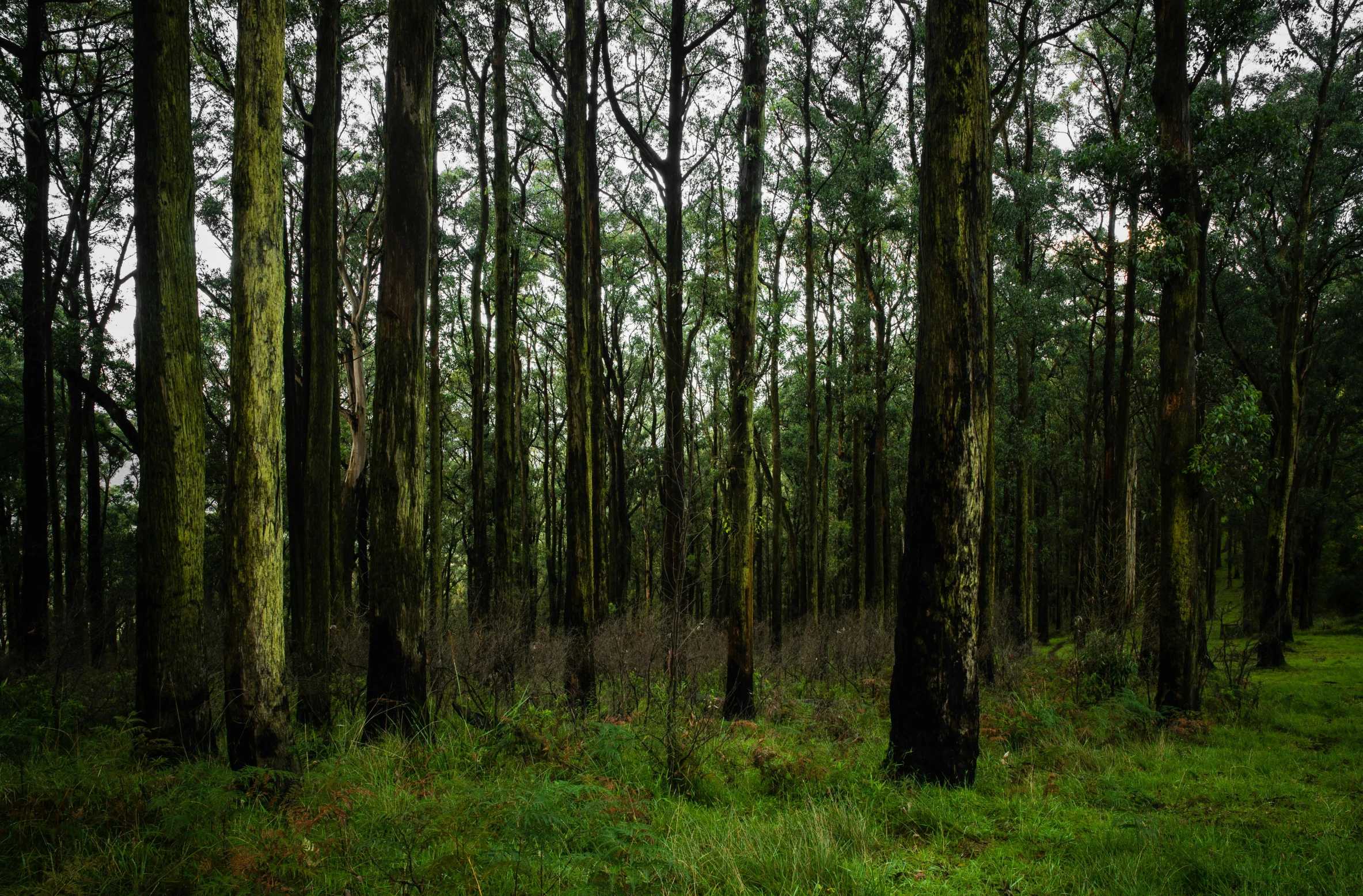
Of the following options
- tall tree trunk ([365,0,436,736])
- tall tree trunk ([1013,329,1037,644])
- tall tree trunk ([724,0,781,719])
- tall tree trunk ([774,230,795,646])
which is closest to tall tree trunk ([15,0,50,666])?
tall tree trunk ([365,0,436,736])

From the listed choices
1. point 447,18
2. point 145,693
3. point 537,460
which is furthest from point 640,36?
point 537,460

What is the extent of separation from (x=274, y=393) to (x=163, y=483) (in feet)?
4.74

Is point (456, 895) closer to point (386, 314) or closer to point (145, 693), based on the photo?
point (145, 693)

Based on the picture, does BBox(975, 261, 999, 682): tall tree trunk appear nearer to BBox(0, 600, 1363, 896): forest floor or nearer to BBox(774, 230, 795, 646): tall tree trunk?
BBox(0, 600, 1363, 896): forest floor

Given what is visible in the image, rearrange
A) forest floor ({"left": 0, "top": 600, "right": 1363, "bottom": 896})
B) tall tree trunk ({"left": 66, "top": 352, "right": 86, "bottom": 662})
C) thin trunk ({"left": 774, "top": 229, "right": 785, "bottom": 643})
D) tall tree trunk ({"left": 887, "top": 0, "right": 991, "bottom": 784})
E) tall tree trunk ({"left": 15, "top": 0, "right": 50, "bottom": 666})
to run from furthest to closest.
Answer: thin trunk ({"left": 774, "top": 229, "right": 785, "bottom": 643})
tall tree trunk ({"left": 66, "top": 352, "right": 86, "bottom": 662})
tall tree trunk ({"left": 15, "top": 0, "right": 50, "bottom": 666})
tall tree trunk ({"left": 887, "top": 0, "right": 991, "bottom": 784})
forest floor ({"left": 0, "top": 600, "right": 1363, "bottom": 896})

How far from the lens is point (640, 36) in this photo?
15.6 m

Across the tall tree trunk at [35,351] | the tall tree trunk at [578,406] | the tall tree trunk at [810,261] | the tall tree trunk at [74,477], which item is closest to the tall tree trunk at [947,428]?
the tall tree trunk at [578,406]

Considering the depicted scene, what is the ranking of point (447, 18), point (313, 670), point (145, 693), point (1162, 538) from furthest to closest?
point (447, 18), point (1162, 538), point (313, 670), point (145, 693)

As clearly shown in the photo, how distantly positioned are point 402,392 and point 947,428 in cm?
440

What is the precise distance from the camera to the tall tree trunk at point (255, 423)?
14.8ft

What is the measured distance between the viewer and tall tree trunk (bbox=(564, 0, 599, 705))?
28.9 ft

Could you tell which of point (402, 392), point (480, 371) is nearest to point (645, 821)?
point (402, 392)

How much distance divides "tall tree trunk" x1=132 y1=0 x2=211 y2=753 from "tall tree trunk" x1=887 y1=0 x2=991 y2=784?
5.37m

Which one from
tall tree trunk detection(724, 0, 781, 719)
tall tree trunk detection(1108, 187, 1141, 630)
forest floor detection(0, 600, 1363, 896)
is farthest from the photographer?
tall tree trunk detection(1108, 187, 1141, 630)
